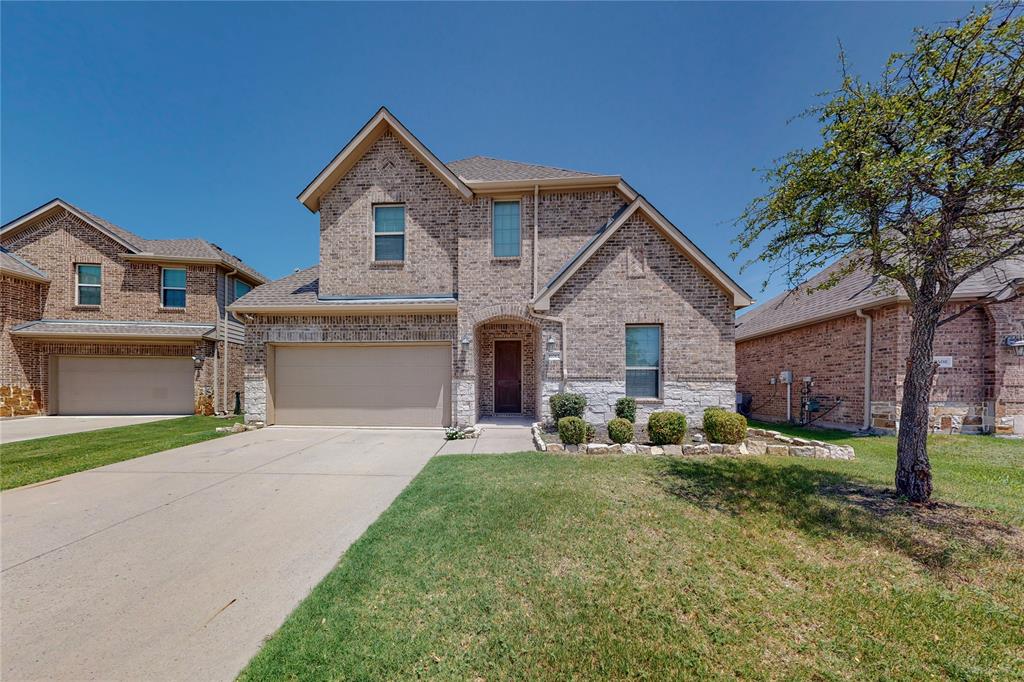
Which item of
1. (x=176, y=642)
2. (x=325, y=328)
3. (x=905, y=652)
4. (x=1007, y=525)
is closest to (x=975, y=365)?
(x=1007, y=525)

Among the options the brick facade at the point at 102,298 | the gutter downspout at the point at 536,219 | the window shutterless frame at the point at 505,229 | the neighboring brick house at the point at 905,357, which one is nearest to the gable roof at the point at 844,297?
the neighboring brick house at the point at 905,357

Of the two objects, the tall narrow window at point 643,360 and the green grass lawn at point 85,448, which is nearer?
the green grass lawn at point 85,448

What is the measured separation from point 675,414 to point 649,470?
6.58 feet

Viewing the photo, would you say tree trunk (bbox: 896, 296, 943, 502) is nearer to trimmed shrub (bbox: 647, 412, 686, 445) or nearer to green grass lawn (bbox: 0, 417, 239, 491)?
trimmed shrub (bbox: 647, 412, 686, 445)

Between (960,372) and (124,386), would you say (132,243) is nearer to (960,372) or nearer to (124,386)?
(124,386)

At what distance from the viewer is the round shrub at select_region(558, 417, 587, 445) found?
7.39 meters

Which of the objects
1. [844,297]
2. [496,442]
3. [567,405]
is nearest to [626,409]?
[567,405]

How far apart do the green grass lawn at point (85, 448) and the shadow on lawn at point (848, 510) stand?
33.1 feet

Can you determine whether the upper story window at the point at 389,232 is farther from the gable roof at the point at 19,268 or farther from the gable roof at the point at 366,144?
the gable roof at the point at 19,268

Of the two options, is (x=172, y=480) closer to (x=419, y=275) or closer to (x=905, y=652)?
(x=419, y=275)

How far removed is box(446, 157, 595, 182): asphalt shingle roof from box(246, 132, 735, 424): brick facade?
60cm

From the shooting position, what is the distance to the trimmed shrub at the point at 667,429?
737cm

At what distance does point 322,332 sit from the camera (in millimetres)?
10672

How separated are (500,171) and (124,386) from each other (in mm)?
15735
